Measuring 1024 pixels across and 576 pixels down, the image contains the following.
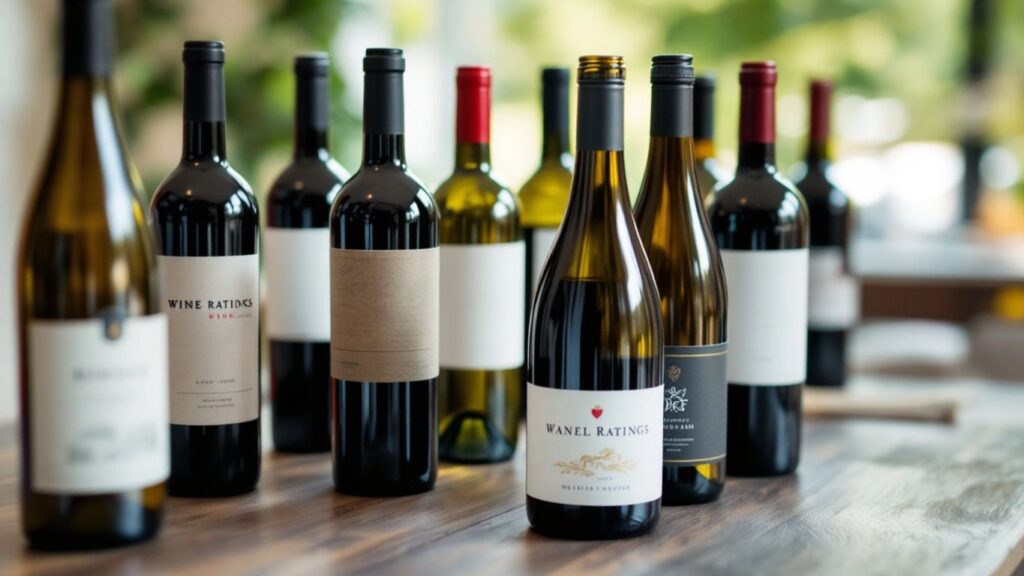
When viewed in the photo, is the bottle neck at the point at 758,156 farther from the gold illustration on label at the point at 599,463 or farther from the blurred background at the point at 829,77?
the blurred background at the point at 829,77

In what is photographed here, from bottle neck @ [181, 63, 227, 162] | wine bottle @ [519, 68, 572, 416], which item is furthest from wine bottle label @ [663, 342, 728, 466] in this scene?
bottle neck @ [181, 63, 227, 162]

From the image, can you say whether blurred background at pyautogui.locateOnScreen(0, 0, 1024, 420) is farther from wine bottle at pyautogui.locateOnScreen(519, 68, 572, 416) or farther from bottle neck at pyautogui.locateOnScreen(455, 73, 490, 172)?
bottle neck at pyautogui.locateOnScreen(455, 73, 490, 172)

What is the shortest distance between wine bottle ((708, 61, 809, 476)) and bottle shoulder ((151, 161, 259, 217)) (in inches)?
18.4

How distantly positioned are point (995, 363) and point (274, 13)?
242 cm

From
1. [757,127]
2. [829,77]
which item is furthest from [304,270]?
[829,77]

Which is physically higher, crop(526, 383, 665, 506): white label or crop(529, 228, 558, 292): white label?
crop(529, 228, 558, 292): white label

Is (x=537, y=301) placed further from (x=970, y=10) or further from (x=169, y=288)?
(x=970, y=10)

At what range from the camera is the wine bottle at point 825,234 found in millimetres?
1629

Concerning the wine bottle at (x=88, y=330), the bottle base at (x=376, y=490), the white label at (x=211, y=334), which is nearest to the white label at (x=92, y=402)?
the wine bottle at (x=88, y=330)

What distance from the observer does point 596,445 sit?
0.92 m

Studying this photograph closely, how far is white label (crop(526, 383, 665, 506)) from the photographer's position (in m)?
0.92

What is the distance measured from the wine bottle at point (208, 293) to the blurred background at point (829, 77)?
2864 millimetres

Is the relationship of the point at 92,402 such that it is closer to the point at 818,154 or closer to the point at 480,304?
the point at 480,304

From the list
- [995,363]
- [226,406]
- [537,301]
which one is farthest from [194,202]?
[995,363]
